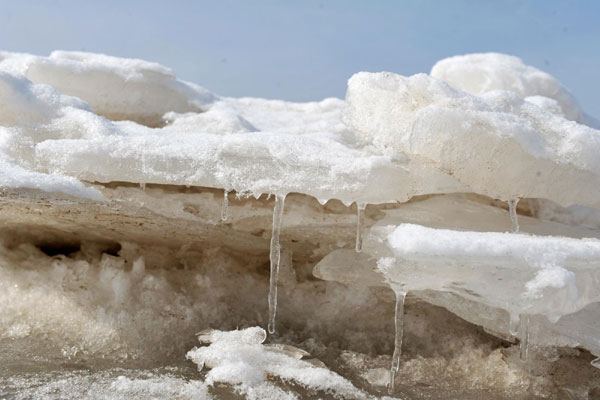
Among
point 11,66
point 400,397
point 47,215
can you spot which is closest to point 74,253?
point 47,215

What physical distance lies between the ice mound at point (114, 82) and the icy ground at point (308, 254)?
87 centimetres

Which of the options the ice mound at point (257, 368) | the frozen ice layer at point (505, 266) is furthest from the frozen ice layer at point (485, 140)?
the ice mound at point (257, 368)

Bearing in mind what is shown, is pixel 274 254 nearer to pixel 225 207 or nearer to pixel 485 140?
pixel 225 207

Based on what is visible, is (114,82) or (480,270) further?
(114,82)

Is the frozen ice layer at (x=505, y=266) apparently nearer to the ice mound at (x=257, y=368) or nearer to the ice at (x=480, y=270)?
the ice at (x=480, y=270)

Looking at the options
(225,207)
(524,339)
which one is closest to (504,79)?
(524,339)

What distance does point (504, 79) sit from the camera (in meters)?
4.40

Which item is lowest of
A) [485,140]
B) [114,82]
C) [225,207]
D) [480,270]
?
[480,270]

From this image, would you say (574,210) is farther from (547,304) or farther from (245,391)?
(245,391)

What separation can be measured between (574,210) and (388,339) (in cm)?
150

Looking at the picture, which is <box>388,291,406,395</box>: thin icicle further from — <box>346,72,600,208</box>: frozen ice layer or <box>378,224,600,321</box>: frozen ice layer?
<box>346,72,600,208</box>: frozen ice layer

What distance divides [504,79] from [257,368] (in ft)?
11.0

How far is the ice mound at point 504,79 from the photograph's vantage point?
14.1 ft

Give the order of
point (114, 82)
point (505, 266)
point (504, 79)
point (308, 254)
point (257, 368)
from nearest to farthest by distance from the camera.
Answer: point (505, 266)
point (257, 368)
point (308, 254)
point (114, 82)
point (504, 79)
